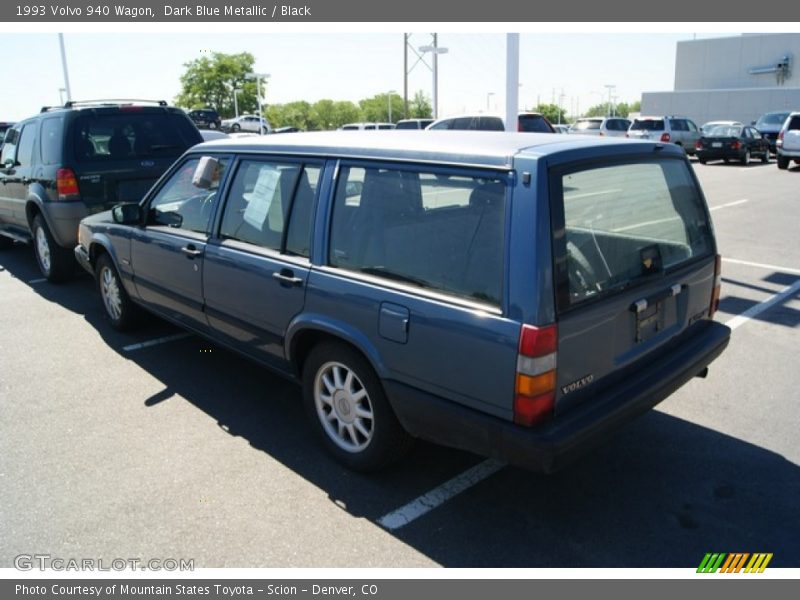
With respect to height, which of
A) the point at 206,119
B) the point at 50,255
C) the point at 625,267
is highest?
the point at 206,119

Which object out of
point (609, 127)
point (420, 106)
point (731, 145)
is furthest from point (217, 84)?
point (731, 145)

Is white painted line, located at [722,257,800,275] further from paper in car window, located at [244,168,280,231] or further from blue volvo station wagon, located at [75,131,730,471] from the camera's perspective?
paper in car window, located at [244,168,280,231]

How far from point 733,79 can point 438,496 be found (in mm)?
64722

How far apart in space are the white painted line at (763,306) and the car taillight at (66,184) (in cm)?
673

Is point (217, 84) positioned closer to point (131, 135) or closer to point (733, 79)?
point (733, 79)

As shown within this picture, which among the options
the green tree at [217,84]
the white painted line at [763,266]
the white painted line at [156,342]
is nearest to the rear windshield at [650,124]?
the white painted line at [763,266]

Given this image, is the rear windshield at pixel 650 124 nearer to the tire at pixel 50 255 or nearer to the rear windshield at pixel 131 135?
the rear windshield at pixel 131 135

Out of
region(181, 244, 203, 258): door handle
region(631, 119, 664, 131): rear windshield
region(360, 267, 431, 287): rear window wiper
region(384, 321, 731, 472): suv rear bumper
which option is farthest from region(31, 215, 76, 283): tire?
region(631, 119, 664, 131): rear windshield

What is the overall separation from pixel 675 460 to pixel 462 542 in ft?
4.81

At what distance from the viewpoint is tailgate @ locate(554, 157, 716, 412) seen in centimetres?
282

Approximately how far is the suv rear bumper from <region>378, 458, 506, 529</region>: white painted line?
0.40 m

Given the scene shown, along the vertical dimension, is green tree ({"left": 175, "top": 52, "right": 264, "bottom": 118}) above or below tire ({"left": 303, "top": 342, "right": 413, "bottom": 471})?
above

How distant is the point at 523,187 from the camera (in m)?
2.69

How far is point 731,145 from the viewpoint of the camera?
2322 centimetres
